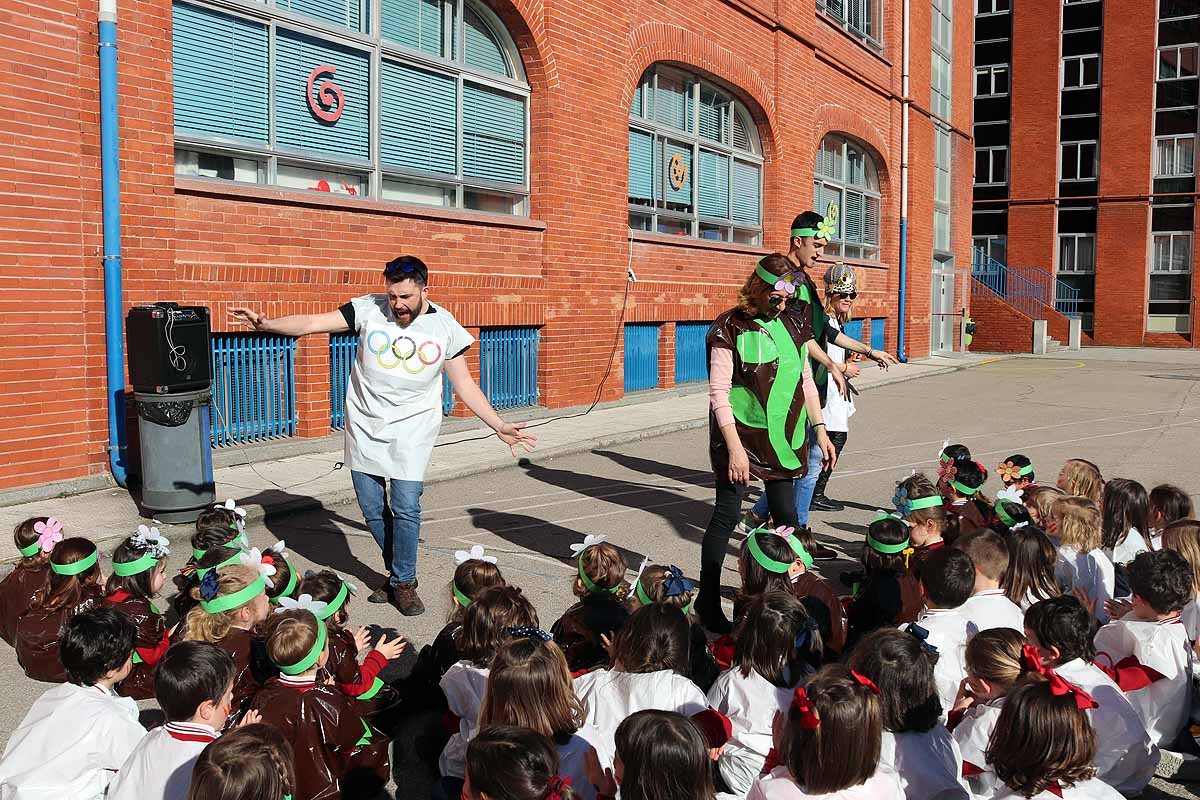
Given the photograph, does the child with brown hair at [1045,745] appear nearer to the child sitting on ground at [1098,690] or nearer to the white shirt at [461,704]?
the child sitting on ground at [1098,690]

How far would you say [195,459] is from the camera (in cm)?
792

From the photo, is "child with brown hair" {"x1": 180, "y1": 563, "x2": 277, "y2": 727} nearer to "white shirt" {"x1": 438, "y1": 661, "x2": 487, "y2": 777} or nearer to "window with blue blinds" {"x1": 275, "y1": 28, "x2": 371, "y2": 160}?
"white shirt" {"x1": 438, "y1": 661, "x2": 487, "y2": 777}

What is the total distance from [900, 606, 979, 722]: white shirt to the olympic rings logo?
295 cm

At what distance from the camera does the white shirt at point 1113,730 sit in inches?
144

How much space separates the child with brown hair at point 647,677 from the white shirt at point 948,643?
1.01 metres

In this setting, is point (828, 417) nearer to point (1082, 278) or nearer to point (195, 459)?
point (195, 459)

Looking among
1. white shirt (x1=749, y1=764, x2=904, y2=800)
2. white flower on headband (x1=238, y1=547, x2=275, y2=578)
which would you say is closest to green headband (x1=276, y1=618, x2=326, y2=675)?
white flower on headband (x1=238, y1=547, x2=275, y2=578)

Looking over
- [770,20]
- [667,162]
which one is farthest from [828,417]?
[770,20]

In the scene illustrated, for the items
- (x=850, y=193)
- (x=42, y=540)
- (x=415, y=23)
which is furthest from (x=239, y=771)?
(x=850, y=193)

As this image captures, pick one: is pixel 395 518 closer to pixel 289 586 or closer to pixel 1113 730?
pixel 289 586

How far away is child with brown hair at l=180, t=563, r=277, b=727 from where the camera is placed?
13.8 feet

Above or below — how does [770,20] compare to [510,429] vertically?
above

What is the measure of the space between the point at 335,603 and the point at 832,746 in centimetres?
227

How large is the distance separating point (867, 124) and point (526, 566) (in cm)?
2044
